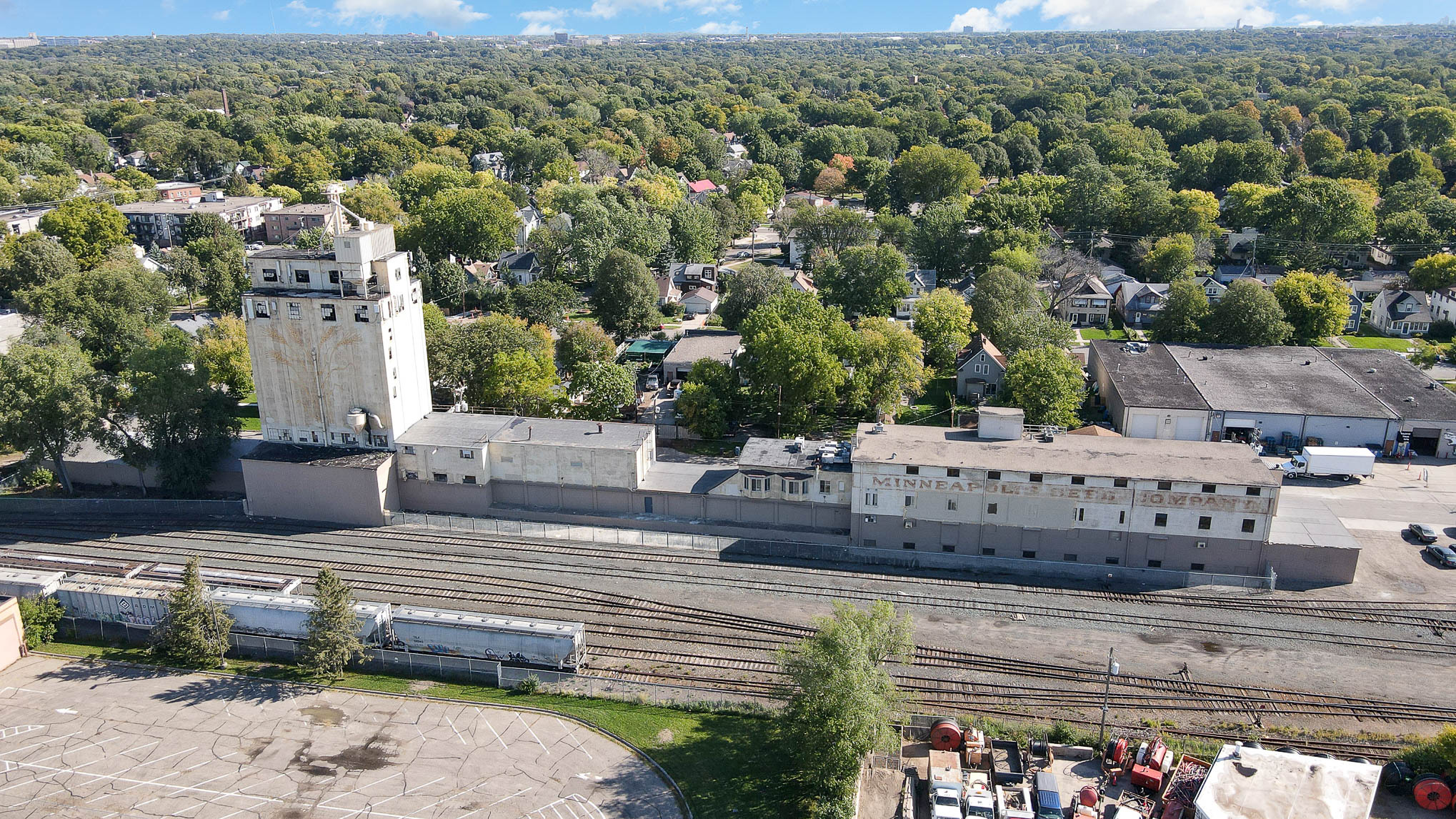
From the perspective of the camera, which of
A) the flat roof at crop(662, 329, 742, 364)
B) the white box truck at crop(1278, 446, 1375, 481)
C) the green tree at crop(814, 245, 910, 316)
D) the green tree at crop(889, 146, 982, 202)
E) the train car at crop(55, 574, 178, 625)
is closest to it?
the train car at crop(55, 574, 178, 625)

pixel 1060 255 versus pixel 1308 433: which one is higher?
pixel 1060 255

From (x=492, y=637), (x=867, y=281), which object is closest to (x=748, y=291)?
(x=867, y=281)

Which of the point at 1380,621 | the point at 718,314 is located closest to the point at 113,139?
the point at 718,314

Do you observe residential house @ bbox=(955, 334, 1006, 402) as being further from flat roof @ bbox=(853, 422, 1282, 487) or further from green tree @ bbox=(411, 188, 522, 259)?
green tree @ bbox=(411, 188, 522, 259)

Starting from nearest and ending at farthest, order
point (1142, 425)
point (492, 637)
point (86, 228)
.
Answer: point (492, 637), point (1142, 425), point (86, 228)

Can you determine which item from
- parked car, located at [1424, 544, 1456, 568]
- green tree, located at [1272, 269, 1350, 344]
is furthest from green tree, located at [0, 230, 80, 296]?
green tree, located at [1272, 269, 1350, 344]

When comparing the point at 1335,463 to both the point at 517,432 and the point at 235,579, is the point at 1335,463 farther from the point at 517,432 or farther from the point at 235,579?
the point at 235,579

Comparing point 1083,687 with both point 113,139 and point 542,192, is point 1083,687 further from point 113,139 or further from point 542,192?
point 113,139
